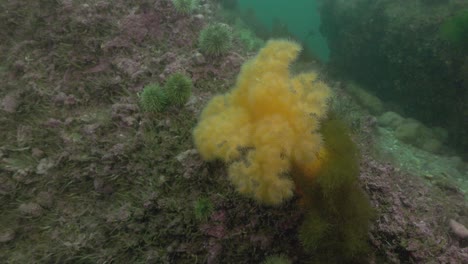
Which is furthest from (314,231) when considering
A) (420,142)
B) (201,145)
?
(420,142)

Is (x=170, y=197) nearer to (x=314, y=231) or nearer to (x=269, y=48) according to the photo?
(x=314, y=231)

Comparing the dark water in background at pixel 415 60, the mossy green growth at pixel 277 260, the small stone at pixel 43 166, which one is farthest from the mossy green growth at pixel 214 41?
the dark water in background at pixel 415 60

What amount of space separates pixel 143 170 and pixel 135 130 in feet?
2.22

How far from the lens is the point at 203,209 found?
376cm

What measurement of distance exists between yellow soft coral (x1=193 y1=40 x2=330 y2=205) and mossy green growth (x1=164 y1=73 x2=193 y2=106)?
32.4 inches

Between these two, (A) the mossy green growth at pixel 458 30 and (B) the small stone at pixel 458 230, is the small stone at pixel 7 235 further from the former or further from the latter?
(A) the mossy green growth at pixel 458 30

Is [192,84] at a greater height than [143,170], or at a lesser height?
greater

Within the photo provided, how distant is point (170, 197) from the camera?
4.02 m

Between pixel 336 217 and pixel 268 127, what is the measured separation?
3.99ft

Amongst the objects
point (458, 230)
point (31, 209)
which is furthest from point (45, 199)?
point (458, 230)

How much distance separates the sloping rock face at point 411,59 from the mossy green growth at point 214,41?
25.6 feet

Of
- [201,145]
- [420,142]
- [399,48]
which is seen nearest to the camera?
[201,145]

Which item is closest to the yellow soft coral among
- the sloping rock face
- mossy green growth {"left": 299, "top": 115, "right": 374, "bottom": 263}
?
mossy green growth {"left": 299, "top": 115, "right": 374, "bottom": 263}

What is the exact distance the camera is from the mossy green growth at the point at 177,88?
464cm
